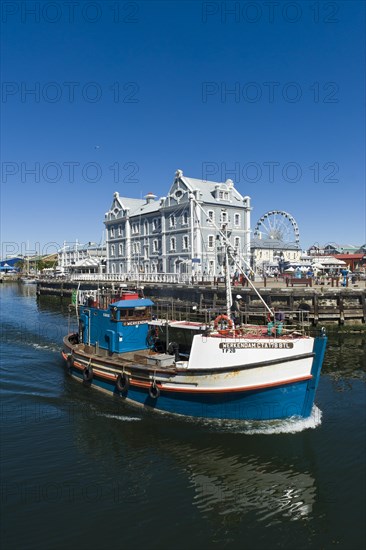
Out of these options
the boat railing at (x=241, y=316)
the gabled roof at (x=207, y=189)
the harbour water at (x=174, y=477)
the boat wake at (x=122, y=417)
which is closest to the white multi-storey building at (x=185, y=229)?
the gabled roof at (x=207, y=189)

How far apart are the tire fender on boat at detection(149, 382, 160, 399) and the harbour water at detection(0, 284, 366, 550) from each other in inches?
32.3

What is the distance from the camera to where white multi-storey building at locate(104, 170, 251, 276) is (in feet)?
177

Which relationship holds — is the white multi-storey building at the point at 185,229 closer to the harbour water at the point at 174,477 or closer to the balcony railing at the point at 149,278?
the balcony railing at the point at 149,278

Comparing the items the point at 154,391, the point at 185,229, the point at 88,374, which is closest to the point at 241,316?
the point at 154,391

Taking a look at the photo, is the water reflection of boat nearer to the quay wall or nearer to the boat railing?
the boat railing

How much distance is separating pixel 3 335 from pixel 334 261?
55.3 m

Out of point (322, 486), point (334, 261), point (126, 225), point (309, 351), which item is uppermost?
point (126, 225)

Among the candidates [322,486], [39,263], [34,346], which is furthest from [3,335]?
[39,263]

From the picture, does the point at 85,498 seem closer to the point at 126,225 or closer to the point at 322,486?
the point at 322,486

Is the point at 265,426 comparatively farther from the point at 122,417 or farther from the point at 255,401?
the point at 122,417

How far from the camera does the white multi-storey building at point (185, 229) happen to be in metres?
54.0

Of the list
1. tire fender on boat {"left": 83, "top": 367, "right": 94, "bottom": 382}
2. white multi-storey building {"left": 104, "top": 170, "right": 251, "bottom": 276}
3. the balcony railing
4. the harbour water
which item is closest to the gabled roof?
white multi-storey building {"left": 104, "top": 170, "right": 251, "bottom": 276}

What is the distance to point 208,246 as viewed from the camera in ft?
181

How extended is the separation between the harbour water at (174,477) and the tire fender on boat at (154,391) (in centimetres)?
82
